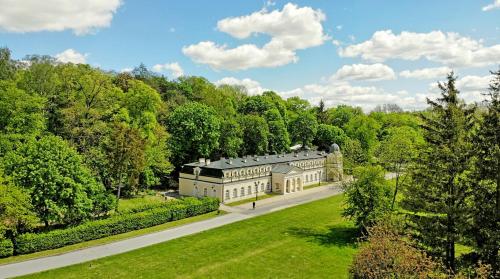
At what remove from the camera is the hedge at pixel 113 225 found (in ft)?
97.5

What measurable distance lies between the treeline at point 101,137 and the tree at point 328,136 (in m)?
0.23

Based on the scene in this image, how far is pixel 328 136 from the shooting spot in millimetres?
84375

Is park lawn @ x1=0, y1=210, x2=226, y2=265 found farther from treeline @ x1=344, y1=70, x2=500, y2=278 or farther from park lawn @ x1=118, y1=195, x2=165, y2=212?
treeline @ x1=344, y1=70, x2=500, y2=278

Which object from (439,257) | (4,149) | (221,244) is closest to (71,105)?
(4,149)

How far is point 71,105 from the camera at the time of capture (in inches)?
1965

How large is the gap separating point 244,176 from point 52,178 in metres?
25.5

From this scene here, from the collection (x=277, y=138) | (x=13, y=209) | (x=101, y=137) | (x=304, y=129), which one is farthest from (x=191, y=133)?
(x=13, y=209)

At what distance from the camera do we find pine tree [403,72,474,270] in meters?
23.0

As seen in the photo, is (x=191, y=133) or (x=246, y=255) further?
(x=191, y=133)

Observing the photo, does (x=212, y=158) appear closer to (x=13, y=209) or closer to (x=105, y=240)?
(x=105, y=240)

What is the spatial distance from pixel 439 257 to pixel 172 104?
58041 mm

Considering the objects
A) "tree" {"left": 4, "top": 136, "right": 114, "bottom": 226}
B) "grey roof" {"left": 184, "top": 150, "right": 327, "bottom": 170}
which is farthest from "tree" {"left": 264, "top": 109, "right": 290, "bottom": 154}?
"tree" {"left": 4, "top": 136, "right": 114, "bottom": 226}

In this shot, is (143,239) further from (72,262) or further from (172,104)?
(172,104)

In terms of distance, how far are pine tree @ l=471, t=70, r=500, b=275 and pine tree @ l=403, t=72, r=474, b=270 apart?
30.1 inches
